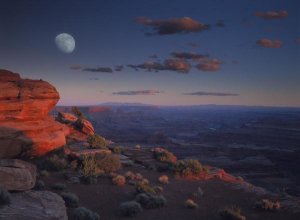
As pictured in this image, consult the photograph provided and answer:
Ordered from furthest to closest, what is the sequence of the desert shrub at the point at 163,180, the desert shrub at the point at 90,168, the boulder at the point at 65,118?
the boulder at the point at 65,118
the desert shrub at the point at 163,180
the desert shrub at the point at 90,168

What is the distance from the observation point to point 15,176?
13.7 meters

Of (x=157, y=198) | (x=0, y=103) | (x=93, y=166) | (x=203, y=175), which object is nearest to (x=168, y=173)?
(x=203, y=175)

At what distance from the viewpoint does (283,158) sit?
275 feet

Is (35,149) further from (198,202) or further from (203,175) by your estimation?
(203,175)

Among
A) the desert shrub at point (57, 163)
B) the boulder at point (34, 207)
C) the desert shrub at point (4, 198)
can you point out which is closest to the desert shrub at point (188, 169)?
the desert shrub at point (57, 163)

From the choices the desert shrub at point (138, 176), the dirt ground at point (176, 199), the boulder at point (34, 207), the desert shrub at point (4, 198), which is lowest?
the dirt ground at point (176, 199)

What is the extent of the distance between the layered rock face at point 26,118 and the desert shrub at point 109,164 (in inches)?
127

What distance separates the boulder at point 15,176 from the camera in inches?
527

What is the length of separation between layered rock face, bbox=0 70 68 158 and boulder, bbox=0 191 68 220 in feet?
21.8

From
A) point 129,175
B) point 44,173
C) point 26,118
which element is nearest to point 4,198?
point 44,173

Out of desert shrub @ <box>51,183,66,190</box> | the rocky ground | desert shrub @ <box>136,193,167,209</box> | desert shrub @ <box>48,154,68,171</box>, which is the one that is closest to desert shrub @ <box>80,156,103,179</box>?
the rocky ground

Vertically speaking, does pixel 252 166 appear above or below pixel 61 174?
below

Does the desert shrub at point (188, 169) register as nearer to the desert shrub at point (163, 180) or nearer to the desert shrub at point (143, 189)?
the desert shrub at point (163, 180)

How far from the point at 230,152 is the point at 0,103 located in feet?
267
